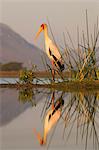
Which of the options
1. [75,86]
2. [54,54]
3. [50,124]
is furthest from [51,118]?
[54,54]

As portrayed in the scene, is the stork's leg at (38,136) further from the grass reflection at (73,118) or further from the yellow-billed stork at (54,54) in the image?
the yellow-billed stork at (54,54)

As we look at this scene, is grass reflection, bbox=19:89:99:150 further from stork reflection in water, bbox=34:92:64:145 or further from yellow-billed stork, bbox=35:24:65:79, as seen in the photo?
yellow-billed stork, bbox=35:24:65:79

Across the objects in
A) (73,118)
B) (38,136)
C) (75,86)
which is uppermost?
(75,86)

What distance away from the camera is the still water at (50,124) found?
4.87 meters

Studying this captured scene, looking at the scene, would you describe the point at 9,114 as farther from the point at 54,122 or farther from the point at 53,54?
the point at 53,54

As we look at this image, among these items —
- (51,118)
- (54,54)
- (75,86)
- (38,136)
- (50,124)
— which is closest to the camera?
(38,136)

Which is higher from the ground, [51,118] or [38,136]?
[51,118]

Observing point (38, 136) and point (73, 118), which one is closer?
point (38, 136)

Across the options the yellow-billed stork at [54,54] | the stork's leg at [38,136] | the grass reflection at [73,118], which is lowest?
the stork's leg at [38,136]

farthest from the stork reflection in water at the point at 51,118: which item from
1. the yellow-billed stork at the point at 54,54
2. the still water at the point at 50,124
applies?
the yellow-billed stork at the point at 54,54

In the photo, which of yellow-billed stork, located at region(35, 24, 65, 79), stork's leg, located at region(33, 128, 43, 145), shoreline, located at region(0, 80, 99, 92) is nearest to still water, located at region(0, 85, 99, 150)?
stork's leg, located at region(33, 128, 43, 145)

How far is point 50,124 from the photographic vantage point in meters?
5.94

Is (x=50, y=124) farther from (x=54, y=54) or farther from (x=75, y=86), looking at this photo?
(x=54, y=54)

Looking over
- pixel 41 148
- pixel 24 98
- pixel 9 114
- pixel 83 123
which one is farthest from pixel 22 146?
pixel 24 98
